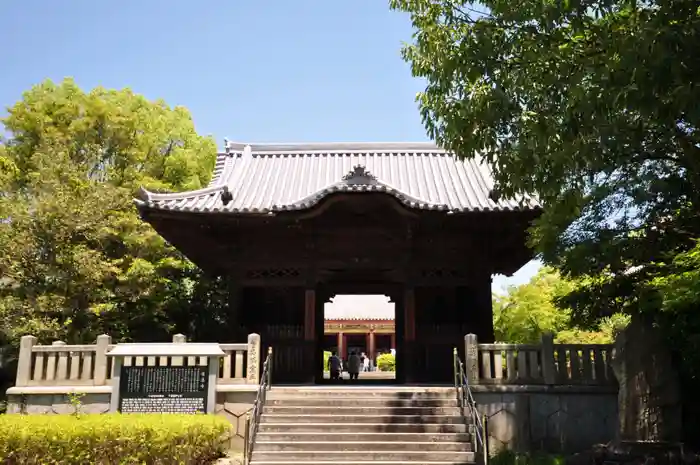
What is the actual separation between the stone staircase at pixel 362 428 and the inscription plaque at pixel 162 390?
134 centimetres

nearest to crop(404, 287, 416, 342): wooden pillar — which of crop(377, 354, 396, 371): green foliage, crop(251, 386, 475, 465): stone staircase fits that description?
crop(251, 386, 475, 465): stone staircase

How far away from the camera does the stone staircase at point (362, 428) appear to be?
34.1ft

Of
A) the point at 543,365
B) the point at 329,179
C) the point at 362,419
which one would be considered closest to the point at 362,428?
the point at 362,419

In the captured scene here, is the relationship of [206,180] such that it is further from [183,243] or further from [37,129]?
[183,243]

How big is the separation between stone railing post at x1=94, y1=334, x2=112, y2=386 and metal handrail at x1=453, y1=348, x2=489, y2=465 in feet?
23.7

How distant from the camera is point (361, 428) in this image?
1116cm

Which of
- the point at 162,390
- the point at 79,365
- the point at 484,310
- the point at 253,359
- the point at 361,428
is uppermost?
the point at 484,310

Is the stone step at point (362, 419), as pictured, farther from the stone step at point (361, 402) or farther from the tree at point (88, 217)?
the tree at point (88, 217)

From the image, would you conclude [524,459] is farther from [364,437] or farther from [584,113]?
[584,113]

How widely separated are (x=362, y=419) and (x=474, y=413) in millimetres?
2163

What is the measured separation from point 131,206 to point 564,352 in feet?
46.2

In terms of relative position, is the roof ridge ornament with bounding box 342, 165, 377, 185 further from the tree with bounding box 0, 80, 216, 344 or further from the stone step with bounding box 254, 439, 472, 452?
the tree with bounding box 0, 80, 216, 344

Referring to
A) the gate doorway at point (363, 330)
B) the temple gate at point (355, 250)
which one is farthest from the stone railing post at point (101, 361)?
the gate doorway at point (363, 330)

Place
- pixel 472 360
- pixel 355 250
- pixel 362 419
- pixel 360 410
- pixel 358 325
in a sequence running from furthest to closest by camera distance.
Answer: pixel 358 325
pixel 355 250
pixel 472 360
pixel 360 410
pixel 362 419
